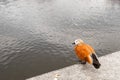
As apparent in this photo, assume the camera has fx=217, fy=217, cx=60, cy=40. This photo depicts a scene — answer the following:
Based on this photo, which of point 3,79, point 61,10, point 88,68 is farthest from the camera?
A: point 61,10

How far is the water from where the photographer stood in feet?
34.1

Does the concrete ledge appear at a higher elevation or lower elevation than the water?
higher

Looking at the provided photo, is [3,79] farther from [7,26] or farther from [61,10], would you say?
[61,10]

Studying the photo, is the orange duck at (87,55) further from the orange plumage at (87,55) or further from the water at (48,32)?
the water at (48,32)

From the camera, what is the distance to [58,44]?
11.9 meters

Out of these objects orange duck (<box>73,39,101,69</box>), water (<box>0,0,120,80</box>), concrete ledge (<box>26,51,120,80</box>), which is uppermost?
orange duck (<box>73,39,101,69</box>)

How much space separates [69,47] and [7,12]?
6.72 m

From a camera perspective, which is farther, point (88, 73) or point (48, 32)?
point (48, 32)

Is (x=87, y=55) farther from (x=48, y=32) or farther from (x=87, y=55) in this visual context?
(x=48, y=32)

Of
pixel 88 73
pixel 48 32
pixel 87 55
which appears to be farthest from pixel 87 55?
pixel 48 32

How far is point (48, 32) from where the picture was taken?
43.1ft

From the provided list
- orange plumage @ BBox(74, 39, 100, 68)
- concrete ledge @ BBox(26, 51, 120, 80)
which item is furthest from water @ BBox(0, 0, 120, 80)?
orange plumage @ BBox(74, 39, 100, 68)

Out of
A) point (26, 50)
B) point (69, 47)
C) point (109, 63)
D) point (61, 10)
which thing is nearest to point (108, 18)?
point (61, 10)

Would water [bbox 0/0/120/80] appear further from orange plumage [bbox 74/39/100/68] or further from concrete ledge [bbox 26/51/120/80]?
orange plumage [bbox 74/39/100/68]
